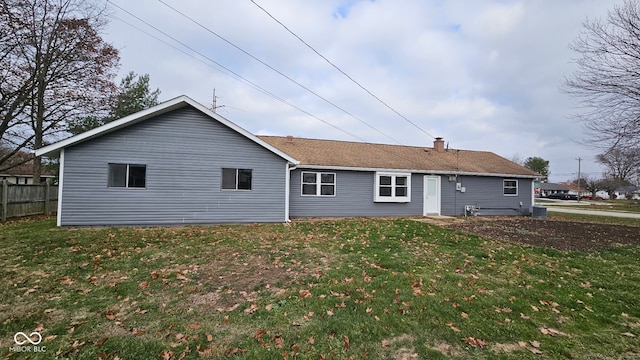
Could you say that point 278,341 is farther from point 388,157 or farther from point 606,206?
point 606,206

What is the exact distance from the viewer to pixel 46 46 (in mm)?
14781

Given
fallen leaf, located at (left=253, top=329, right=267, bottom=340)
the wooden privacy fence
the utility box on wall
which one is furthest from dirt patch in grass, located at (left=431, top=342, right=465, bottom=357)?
the utility box on wall

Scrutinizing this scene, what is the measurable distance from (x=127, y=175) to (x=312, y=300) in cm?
955

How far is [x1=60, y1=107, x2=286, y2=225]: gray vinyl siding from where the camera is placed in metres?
10.0

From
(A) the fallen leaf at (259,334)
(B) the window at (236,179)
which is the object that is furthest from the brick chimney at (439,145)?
(A) the fallen leaf at (259,334)

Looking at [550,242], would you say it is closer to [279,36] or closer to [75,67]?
[279,36]

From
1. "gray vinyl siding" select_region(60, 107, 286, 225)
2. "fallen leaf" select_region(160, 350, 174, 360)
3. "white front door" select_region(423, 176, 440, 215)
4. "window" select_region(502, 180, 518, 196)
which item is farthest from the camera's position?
"window" select_region(502, 180, 518, 196)

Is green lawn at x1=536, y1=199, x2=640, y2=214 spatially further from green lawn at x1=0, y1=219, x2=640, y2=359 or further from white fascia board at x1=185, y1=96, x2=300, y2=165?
white fascia board at x1=185, y1=96, x2=300, y2=165

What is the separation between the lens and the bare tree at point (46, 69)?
14.0m

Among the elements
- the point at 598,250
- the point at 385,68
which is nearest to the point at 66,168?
the point at 385,68

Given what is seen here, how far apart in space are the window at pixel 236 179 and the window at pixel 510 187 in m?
15.0

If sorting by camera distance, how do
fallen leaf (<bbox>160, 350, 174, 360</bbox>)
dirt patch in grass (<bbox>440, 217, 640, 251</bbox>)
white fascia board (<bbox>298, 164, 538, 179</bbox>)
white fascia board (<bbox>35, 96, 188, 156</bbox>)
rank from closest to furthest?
1. fallen leaf (<bbox>160, 350, 174, 360</bbox>)
2. dirt patch in grass (<bbox>440, 217, 640, 251</bbox>)
3. white fascia board (<bbox>35, 96, 188, 156</bbox>)
4. white fascia board (<bbox>298, 164, 538, 179</bbox>)

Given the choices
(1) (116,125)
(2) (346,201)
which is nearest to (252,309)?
(1) (116,125)

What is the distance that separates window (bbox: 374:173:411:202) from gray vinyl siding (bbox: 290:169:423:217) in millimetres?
304
